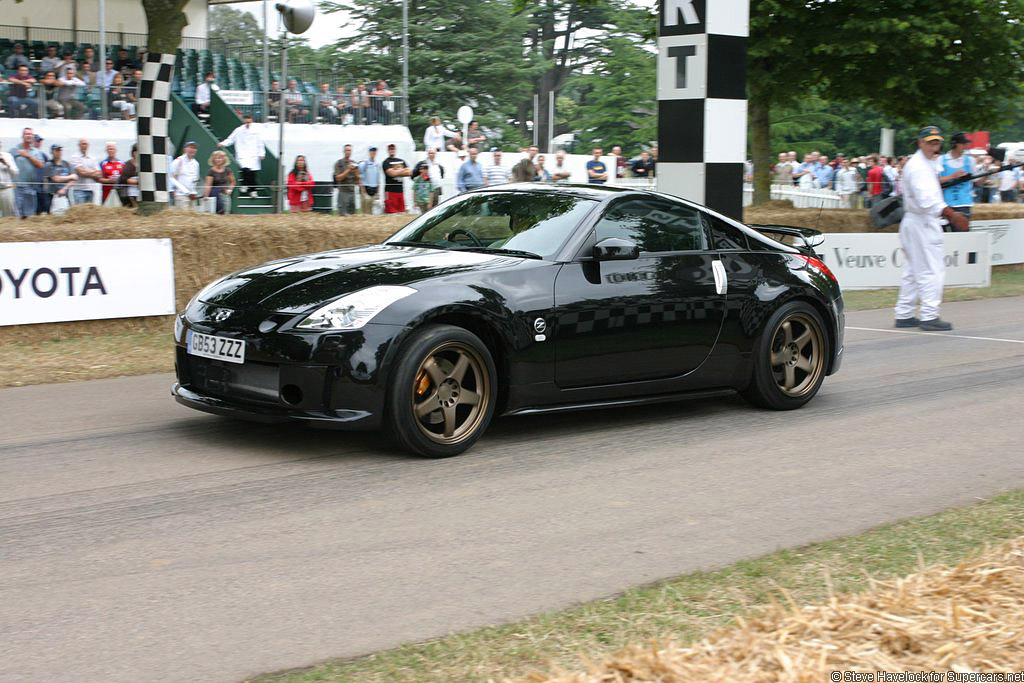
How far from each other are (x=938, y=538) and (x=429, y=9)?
50119mm

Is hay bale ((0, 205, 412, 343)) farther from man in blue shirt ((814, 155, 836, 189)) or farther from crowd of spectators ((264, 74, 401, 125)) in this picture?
man in blue shirt ((814, 155, 836, 189))

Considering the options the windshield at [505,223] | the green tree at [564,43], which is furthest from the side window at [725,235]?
the green tree at [564,43]

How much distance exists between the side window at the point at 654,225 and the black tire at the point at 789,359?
0.78 metres

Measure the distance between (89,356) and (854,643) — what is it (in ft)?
27.2

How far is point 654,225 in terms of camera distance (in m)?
7.58

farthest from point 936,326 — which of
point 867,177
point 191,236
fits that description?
point 867,177

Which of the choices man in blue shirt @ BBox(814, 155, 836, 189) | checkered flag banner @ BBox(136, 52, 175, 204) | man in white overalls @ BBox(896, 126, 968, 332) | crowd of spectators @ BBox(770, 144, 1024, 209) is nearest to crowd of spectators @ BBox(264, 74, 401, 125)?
crowd of spectators @ BBox(770, 144, 1024, 209)

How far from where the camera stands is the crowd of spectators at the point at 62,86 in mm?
21375

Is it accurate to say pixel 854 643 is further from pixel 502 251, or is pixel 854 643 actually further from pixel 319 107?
pixel 319 107

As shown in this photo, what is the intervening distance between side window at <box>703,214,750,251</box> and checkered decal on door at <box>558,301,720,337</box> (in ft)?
1.57

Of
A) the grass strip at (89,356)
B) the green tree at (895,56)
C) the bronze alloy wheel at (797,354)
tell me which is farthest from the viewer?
the green tree at (895,56)

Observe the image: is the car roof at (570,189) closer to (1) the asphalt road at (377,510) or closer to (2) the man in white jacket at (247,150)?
(1) the asphalt road at (377,510)

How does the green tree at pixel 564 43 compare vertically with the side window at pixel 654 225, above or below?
above

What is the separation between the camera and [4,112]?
2109 centimetres
